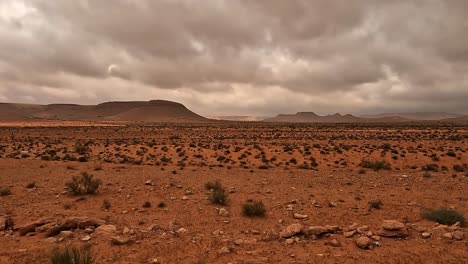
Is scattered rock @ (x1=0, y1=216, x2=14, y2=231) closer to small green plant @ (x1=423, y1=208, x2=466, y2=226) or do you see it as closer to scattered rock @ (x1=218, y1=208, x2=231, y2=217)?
scattered rock @ (x1=218, y1=208, x2=231, y2=217)

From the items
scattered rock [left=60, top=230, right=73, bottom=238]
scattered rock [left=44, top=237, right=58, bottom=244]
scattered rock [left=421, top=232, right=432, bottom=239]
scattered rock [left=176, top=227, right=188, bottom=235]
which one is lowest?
scattered rock [left=176, top=227, right=188, bottom=235]

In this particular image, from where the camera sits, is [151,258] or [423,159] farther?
[423,159]

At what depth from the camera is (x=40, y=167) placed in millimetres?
19906

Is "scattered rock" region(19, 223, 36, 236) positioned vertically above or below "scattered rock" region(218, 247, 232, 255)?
above

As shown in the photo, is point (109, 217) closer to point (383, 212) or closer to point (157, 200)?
point (157, 200)

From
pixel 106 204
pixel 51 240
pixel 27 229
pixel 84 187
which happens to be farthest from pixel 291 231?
pixel 84 187

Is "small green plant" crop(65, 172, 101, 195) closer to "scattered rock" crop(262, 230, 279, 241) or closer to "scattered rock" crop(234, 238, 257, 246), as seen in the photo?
"scattered rock" crop(234, 238, 257, 246)

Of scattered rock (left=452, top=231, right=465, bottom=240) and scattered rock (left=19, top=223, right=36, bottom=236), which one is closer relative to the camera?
scattered rock (left=452, top=231, right=465, bottom=240)

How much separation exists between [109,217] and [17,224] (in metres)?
2.58

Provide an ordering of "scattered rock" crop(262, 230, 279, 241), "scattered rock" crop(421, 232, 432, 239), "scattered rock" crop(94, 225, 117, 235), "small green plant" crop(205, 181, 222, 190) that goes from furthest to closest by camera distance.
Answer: "small green plant" crop(205, 181, 222, 190) < "scattered rock" crop(94, 225, 117, 235) < "scattered rock" crop(262, 230, 279, 241) < "scattered rock" crop(421, 232, 432, 239)

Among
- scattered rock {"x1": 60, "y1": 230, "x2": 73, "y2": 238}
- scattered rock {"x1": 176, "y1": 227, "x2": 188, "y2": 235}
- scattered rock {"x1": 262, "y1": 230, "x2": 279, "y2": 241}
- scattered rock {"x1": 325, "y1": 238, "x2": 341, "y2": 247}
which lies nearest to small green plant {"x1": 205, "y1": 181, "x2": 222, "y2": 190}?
scattered rock {"x1": 176, "y1": 227, "x2": 188, "y2": 235}

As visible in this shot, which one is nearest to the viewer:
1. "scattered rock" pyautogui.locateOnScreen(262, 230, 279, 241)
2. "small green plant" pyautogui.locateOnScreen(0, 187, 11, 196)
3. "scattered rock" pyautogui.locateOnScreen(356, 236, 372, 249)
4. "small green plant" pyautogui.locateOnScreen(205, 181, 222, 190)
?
"scattered rock" pyautogui.locateOnScreen(356, 236, 372, 249)

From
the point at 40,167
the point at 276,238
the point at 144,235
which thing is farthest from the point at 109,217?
the point at 40,167

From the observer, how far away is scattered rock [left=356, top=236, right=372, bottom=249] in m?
8.28
